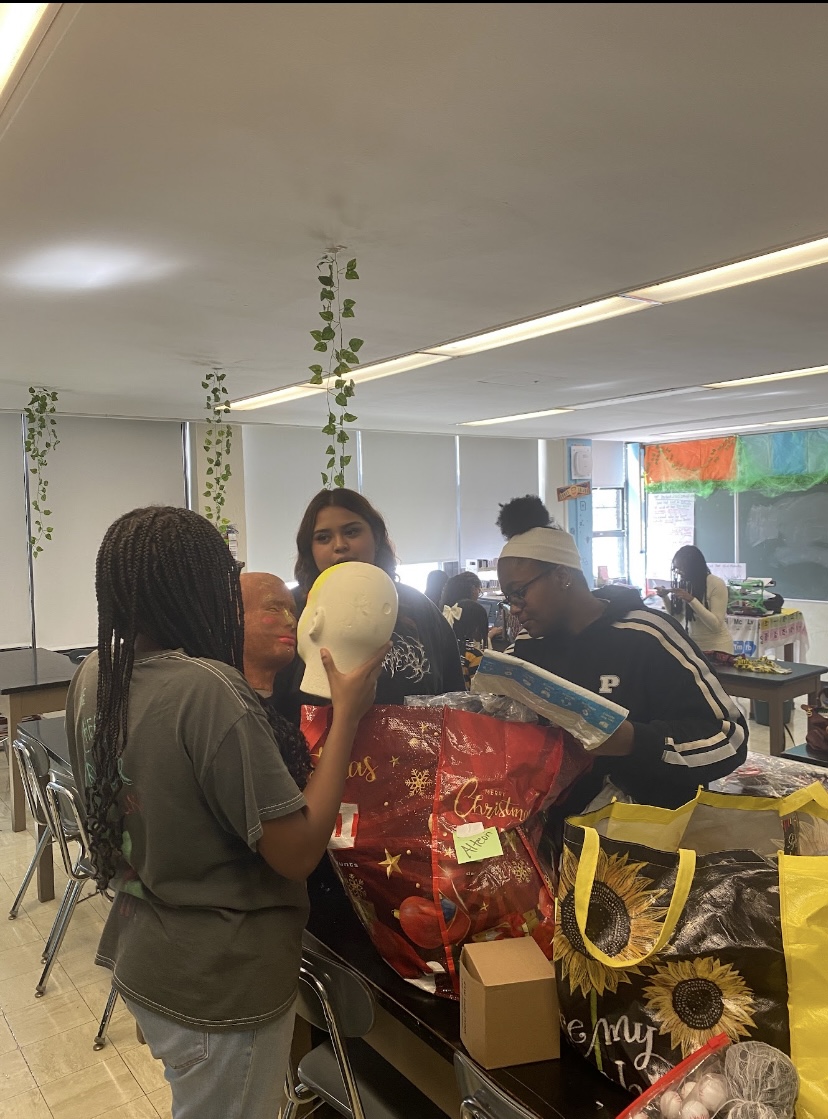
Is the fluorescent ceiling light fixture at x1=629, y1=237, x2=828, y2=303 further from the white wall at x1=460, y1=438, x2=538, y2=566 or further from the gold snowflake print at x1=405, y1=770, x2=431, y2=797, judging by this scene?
the white wall at x1=460, y1=438, x2=538, y2=566

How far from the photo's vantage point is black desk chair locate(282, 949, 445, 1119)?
133 cm

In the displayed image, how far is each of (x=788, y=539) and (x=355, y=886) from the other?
8220 mm

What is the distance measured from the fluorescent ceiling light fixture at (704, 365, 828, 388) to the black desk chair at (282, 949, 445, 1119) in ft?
14.9

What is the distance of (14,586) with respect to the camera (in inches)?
221

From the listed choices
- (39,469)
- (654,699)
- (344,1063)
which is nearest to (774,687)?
(654,699)

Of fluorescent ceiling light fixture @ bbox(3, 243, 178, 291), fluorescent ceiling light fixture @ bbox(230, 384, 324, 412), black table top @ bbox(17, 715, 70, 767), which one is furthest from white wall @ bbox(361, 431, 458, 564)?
fluorescent ceiling light fixture @ bbox(3, 243, 178, 291)

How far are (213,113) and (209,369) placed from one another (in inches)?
106

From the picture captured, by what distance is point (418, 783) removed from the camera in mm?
1254

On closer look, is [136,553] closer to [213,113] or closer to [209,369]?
[213,113]

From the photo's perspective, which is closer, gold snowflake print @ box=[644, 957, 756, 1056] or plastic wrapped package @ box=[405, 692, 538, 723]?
gold snowflake print @ box=[644, 957, 756, 1056]

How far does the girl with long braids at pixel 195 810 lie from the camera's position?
1.09m

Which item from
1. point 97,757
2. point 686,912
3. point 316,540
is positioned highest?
point 316,540

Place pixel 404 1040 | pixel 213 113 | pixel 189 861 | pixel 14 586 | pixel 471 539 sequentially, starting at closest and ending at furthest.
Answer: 1. pixel 189 861
2. pixel 404 1040
3. pixel 213 113
4. pixel 14 586
5. pixel 471 539

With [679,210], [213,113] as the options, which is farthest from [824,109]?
[213,113]
